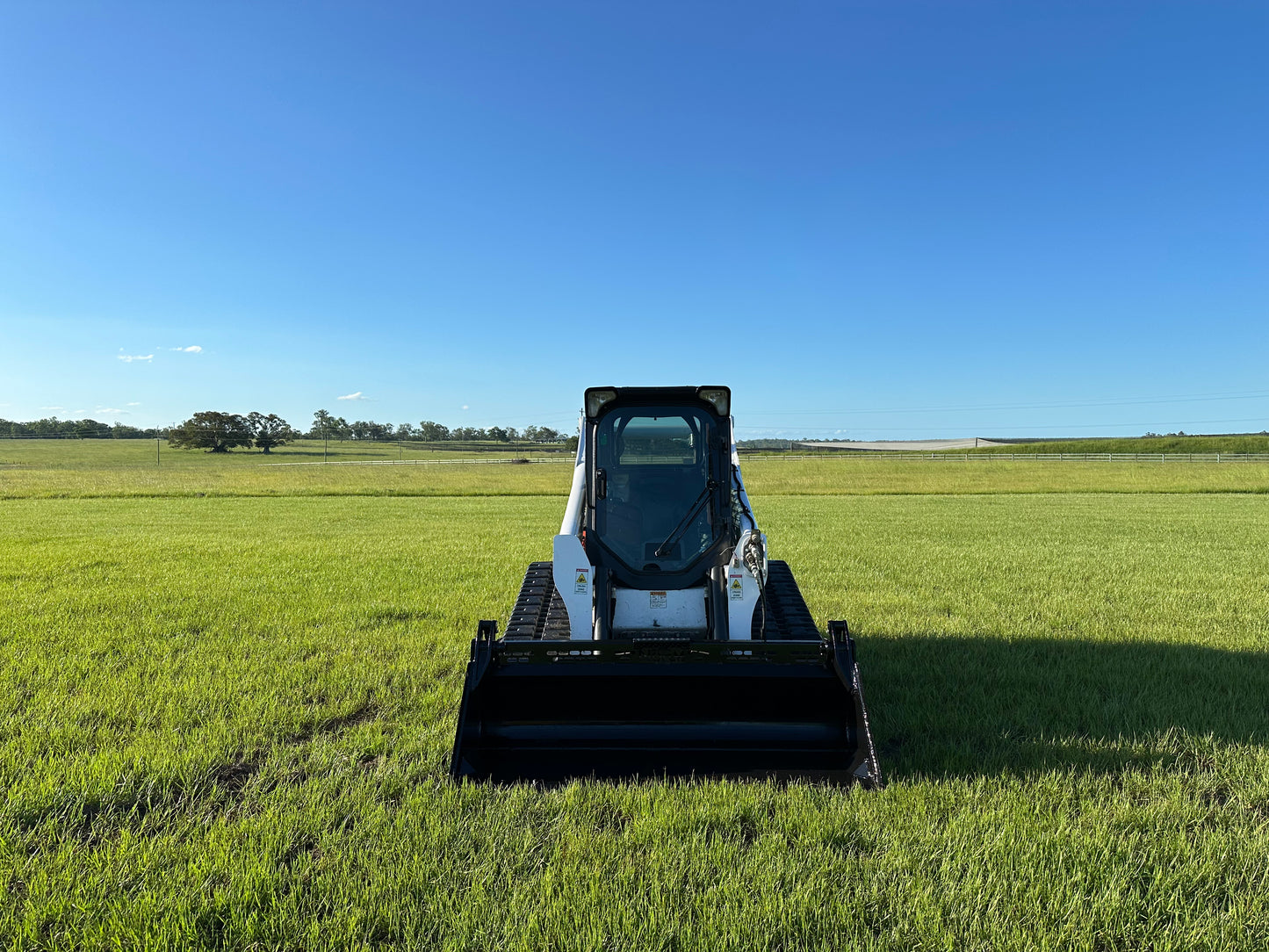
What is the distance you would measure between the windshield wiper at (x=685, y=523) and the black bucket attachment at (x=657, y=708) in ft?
3.74

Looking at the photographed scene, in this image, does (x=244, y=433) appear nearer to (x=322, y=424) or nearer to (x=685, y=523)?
(x=322, y=424)

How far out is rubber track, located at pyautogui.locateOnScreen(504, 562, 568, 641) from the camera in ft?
18.3

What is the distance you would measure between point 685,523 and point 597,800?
2.16 meters

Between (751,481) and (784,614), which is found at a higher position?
Result: (784,614)

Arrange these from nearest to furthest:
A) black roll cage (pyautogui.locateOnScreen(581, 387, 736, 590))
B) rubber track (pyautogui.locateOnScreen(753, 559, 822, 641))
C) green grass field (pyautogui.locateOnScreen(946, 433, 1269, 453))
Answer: black roll cage (pyautogui.locateOnScreen(581, 387, 736, 590)) → rubber track (pyautogui.locateOnScreen(753, 559, 822, 641)) → green grass field (pyautogui.locateOnScreen(946, 433, 1269, 453))

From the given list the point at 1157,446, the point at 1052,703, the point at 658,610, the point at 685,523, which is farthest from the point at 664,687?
the point at 1157,446

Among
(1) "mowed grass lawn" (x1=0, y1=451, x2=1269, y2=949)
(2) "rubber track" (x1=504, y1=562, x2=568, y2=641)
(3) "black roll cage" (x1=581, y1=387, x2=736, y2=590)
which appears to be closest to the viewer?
(1) "mowed grass lawn" (x1=0, y1=451, x2=1269, y2=949)

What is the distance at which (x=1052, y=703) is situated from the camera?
17.4 feet

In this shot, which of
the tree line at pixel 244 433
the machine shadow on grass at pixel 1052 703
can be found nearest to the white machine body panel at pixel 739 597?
the machine shadow on grass at pixel 1052 703

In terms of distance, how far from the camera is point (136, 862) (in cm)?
330

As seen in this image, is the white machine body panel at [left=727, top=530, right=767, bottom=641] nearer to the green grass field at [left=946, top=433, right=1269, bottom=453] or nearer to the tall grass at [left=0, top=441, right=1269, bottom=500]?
the tall grass at [left=0, top=441, right=1269, bottom=500]

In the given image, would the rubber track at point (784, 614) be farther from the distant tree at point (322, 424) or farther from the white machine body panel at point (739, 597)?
the distant tree at point (322, 424)

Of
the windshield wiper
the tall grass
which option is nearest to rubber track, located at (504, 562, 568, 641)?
the windshield wiper

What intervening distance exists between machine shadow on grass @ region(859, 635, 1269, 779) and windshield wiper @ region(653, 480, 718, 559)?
1846 mm
